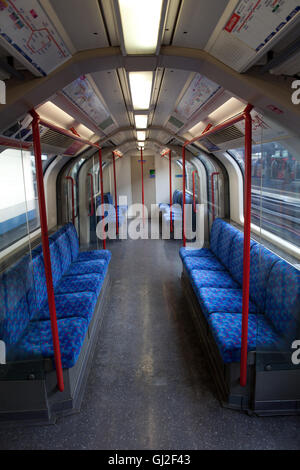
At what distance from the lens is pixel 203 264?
4.88 meters

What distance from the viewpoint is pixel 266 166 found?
2.61 meters

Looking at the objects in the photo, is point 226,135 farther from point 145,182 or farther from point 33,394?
point 145,182

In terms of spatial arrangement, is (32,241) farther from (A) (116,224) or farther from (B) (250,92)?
(A) (116,224)

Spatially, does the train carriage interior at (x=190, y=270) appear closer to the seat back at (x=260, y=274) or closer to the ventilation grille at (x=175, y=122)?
the seat back at (x=260, y=274)

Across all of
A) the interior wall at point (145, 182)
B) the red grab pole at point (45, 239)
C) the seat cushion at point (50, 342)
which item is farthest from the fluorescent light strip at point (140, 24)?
the interior wall at point (145, 182)

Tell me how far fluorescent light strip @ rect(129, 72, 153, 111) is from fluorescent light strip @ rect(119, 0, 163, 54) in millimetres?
690

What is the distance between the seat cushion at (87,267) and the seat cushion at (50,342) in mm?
1439

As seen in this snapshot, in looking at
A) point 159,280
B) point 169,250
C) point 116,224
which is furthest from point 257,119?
point 116,224

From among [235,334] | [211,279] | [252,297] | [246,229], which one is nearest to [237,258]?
[211,279]

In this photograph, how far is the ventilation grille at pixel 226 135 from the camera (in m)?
3.68

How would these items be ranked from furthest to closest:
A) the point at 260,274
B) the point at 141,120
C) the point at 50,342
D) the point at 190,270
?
1. the point at 141,120
2. the point at 190,270
3. the point at 260,274
4. the point at 50,342

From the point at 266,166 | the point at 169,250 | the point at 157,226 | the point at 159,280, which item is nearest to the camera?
the point at 266,166

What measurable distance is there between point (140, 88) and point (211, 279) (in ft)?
7.98

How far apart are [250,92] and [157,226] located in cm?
871
